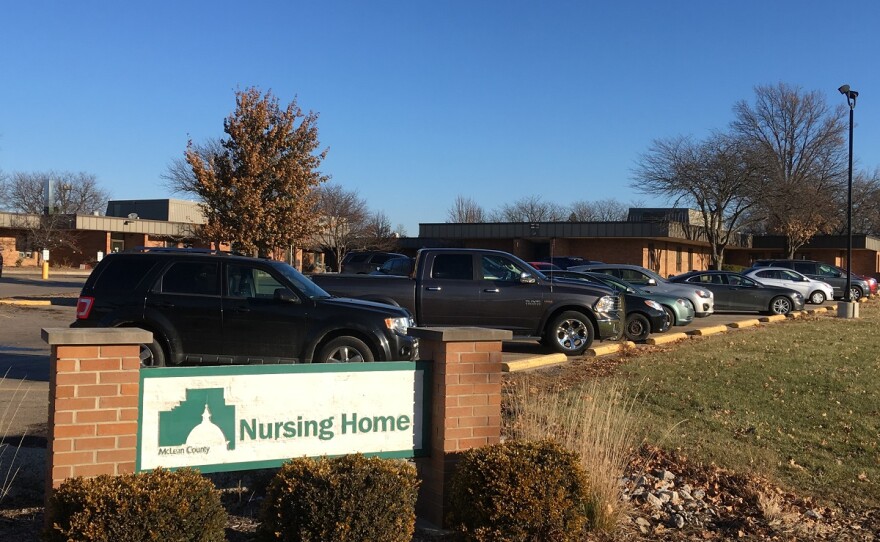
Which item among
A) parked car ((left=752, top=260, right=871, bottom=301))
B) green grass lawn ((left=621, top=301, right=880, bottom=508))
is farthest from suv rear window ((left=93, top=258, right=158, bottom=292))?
parked car ((left=752, top=260, right=871, bottom=301))

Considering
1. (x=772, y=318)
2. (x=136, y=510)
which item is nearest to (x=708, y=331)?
(x=772, y=318)

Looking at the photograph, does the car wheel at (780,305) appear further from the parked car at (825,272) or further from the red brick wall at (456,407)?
the red brick wall at (456,407)

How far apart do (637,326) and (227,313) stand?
32.3 feet

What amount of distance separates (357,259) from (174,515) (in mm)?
31365

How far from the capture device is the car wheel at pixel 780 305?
25.6 m

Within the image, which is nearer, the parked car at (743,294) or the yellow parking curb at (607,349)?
the yellow parking curb at (607,349)

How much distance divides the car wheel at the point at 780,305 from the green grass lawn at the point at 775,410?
31.9ft

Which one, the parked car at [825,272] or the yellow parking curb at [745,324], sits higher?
the parked car at [825,272]

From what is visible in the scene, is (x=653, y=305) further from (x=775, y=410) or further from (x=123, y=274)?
(x=123, y=274)

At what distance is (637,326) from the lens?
56.5ft

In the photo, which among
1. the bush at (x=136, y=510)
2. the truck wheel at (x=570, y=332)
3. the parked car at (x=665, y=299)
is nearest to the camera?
the bush at (x=136, y=510)

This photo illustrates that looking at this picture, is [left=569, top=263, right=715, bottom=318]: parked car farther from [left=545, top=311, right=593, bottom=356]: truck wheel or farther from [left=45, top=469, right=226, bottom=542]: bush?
[left=45, top=469, right=226, bottom=542]: bush

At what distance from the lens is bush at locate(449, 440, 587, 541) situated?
5000 millimetres

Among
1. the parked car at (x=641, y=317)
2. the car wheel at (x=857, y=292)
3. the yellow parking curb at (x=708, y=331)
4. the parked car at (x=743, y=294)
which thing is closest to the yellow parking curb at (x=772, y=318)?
the parked car at (x=743, y=294)
